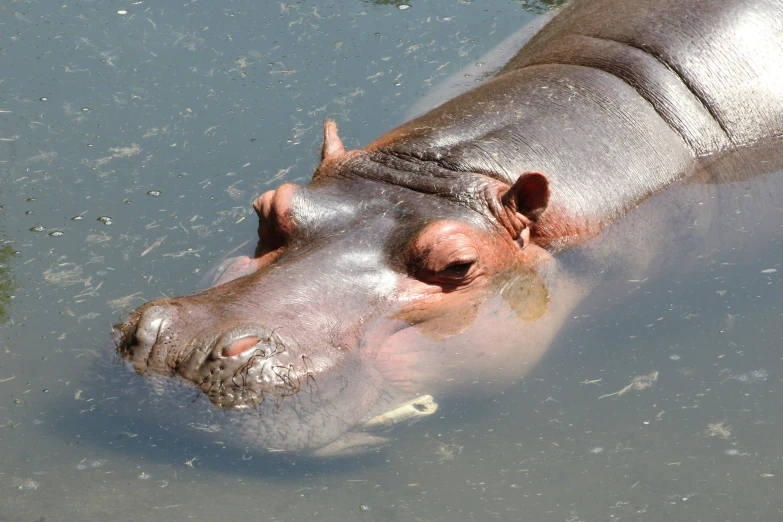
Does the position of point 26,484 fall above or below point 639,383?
above

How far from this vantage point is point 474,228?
4770mm

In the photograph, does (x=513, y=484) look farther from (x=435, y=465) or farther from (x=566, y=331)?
(x=566, y=331)

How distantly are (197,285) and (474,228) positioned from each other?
61.9 inches

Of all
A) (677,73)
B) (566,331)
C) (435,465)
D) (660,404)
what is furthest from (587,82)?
(435,465)

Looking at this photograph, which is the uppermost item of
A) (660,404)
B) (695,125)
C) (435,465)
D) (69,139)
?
(69,139)

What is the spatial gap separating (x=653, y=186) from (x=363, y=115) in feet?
7.58

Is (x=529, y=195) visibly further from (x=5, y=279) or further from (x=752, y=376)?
(x=5, y=279)

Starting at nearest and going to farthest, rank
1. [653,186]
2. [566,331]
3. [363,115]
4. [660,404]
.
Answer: [660,404], [566,331], [653,186], [363,115]

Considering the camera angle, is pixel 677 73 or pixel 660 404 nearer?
pixel 660 404

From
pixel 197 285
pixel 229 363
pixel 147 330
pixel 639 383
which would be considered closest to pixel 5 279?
pixel 197 285

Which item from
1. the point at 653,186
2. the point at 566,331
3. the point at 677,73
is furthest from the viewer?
the point at 677,73

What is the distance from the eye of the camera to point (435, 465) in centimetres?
429

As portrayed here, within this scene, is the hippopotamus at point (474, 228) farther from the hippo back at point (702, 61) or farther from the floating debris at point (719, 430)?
the floating debris at point (719, 430)

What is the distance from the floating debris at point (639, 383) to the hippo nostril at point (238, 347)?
1721 mm
